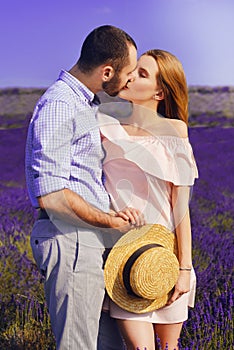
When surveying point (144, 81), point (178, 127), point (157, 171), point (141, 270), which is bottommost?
point (141, 270)

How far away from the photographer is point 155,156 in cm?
221

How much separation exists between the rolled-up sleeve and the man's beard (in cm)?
22

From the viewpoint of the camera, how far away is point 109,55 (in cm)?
204

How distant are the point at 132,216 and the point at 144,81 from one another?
0.54 m

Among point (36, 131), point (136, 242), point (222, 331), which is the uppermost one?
point (36, 131)

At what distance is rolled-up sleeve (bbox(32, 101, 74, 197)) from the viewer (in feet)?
6.28

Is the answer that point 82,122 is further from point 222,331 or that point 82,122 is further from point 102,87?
point 222,331

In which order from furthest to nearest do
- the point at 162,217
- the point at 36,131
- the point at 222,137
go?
the point at 222,137 → the point at 162,217 → the point at 36,131

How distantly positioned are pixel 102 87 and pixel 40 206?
1.57 ft

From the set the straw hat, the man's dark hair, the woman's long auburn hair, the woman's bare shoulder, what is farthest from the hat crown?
the man's dark hair

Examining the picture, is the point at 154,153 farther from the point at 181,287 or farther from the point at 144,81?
the point at 181,287

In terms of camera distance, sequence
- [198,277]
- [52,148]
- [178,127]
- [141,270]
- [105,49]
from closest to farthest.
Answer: [52,148]
[105,49]
[141,270]
[178,127]
[198,277]

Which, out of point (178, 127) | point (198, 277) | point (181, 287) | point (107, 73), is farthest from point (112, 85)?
point (198, 277)

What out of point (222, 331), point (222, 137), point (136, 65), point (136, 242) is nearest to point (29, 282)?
point (222, 331)
